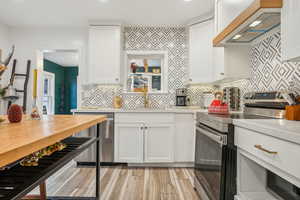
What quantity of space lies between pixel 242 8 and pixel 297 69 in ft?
2.23

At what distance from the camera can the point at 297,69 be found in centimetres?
151

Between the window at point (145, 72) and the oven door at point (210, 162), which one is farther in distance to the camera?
the window at point (145, 72)

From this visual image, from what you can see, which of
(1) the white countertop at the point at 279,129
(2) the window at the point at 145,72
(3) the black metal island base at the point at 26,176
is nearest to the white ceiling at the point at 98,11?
(2) the window at the point at 145,72

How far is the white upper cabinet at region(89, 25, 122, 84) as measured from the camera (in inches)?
129

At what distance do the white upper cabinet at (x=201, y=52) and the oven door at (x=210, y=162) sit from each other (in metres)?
1.29

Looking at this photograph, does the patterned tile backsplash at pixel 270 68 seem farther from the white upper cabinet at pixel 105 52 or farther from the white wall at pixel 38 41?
the white wall at pixel 38 41

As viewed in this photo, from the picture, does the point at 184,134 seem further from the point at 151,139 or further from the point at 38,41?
the point at 38,41

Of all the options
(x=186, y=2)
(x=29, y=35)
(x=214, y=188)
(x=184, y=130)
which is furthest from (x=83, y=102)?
(x=214, y=188)

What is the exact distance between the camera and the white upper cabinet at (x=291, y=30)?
3.62ft

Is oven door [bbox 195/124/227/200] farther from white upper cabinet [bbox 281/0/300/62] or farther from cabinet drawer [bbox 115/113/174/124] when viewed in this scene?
cabinet drawer [bbox 115/113/174/124]

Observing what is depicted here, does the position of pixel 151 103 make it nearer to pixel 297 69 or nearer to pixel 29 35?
pixel 297 69

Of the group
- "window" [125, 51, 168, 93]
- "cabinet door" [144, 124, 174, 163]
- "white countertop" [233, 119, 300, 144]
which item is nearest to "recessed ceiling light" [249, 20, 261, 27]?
"white countertop" [233, 119, 300, 144]

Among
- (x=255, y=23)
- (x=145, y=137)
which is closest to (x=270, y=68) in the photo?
→ (x=255, y=23)

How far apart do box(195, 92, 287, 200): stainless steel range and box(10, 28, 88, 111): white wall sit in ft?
9.27
